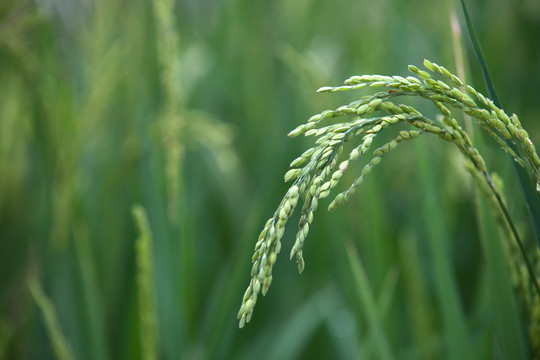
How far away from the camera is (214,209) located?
202 cm

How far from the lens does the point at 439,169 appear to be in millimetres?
1842

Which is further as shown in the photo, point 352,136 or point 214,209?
point 214,209

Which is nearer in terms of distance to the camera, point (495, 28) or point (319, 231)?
point (319, 231)

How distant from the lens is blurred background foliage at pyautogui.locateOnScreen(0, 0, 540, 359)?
1.07m

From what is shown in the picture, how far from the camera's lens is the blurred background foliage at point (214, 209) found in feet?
3.51

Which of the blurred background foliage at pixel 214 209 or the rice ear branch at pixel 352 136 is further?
the blurred background foliage at pixel 214 209

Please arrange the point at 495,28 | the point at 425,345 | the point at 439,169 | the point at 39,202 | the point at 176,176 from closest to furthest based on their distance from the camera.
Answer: the point at 176,176, the point at 425,345, the point at 39,202, the point at 439,169, the point at 495,28

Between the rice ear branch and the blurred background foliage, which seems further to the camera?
the blurred background foliage

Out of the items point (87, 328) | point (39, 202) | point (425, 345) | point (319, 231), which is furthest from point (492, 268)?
point (39, 202)

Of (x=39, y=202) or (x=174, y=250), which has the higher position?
(x=39, y=202)

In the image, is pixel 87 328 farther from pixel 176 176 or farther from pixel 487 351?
pixel 487 351

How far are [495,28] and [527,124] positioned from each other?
0.46m

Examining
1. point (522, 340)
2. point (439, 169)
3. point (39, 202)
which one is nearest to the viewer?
point (522, 340)

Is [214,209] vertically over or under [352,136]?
under
